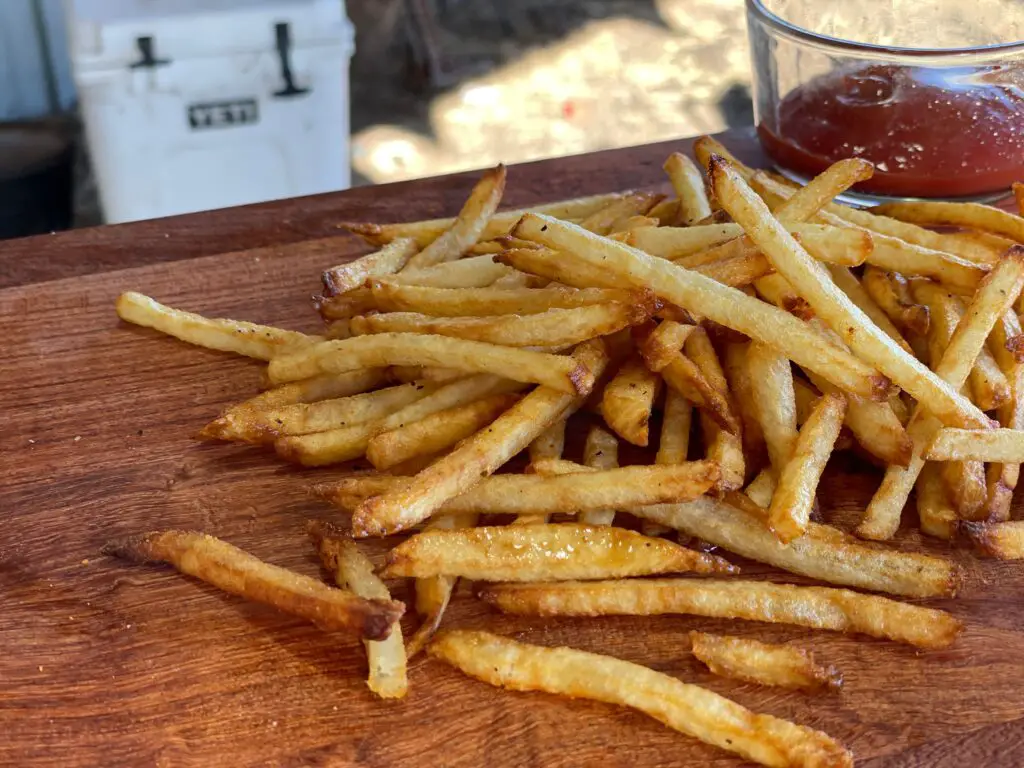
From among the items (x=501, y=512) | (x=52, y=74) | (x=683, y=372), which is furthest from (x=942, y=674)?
(x=52, y=74)

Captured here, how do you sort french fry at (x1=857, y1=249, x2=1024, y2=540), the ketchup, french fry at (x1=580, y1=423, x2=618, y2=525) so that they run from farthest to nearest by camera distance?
the ketchup
french fry at (x1=580, y1=423, x2=618, y2=525)
french fry at (x1=857, y1=249, x2=1024, y2=540)

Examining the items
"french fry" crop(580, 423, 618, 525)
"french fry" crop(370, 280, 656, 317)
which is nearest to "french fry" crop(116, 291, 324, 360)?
"french fry" crop(370, 280, 656, 317)

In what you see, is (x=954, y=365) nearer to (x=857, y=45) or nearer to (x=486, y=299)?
(x=486, y=299)

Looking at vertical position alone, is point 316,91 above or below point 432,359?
below

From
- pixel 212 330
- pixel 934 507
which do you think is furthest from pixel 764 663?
pixel 212 330

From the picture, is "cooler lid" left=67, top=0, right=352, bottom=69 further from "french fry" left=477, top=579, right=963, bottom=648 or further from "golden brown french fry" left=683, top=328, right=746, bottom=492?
"french fry" left=477, top=579, right=963, bottom=648

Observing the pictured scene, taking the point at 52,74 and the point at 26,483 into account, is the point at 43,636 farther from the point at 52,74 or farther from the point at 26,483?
the point at 52,74

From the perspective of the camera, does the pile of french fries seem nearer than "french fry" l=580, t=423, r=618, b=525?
Yes

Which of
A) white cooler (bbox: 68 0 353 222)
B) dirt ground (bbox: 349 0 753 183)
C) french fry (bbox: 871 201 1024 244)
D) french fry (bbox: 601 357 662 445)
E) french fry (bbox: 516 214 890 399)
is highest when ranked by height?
french fry (bbox: 516 214 890 399)
